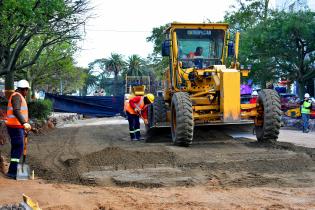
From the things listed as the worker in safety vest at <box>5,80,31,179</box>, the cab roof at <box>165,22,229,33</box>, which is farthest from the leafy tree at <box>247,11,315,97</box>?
the worker in safety vest at <box>5,80,31,179</box>

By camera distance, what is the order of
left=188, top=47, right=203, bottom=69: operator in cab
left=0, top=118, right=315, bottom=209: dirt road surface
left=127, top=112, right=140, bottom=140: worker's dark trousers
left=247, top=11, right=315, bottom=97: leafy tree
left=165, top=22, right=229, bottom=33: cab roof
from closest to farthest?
left=0, top=118, right=315, bottom=209: dirt road surface, left=165, top=22, right=229, bottom=33: cab roof, left=188, top=47, right=203, bottom=69: operator in cab, left=127, top=112, right=140, bottom=140: worker's dark trousers, left=247, top=11, right=315, bottom=97: leafy tree

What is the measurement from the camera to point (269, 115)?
12461mm

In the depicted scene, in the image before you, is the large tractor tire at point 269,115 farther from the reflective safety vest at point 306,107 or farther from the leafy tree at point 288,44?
the leafy tree at point 288,44

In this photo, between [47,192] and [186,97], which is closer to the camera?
[47,192]

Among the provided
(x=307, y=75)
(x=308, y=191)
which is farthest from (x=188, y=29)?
(x=307, y=75)

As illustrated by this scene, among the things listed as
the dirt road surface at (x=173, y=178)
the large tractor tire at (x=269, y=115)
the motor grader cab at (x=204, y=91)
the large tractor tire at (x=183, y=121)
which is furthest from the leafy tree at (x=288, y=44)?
the large tractor tire at (x=183, y=121)

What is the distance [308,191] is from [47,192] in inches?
149

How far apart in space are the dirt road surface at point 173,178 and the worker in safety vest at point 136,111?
303 centimetres

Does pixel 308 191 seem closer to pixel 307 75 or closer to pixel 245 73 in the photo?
pixel 245 73

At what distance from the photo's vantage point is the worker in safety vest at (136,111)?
51.1ft

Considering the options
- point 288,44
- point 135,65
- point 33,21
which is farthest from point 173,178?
point 135,65

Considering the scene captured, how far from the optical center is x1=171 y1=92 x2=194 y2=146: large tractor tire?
472 inches

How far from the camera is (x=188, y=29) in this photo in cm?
1404

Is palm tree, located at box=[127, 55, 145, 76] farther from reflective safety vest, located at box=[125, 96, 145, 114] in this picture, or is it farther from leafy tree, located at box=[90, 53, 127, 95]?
reflective safety vest, located at box=[125, 96, 145, 114]
